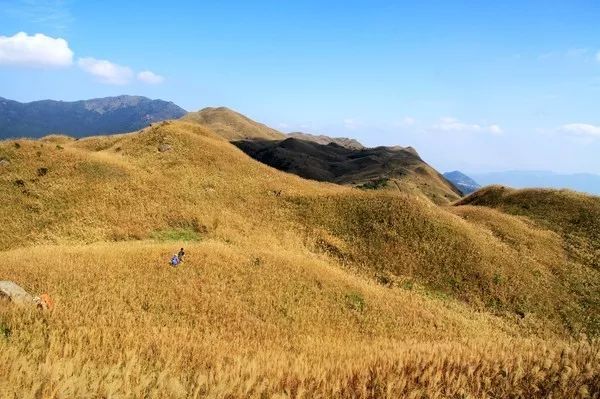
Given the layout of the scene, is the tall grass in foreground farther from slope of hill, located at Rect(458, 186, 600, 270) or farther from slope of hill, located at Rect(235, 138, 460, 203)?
slope of hill, located at Rect(235, 138, 460, 203)

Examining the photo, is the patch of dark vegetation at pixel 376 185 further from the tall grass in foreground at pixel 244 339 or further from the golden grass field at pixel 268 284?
the tall grass in foreground at pixel 244 339

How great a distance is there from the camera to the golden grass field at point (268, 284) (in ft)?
25.9

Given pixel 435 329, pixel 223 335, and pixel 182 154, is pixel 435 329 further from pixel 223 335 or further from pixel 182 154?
pixel 182 154

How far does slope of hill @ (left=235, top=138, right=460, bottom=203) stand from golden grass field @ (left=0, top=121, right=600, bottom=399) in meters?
41.4

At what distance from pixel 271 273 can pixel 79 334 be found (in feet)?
59.7

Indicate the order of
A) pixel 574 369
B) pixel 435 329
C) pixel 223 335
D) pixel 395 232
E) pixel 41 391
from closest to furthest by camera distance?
pixel 41 391 → pixel 574 369 → pixel 223 335 → pixel 435 329 → pixel 395 232

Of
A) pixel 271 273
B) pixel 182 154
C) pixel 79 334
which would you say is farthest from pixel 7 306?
pixel 182 154

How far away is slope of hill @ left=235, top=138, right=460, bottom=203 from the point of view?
104750 mm

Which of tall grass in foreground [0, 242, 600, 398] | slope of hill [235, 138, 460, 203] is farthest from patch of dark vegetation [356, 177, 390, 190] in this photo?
tall grass in foreground [0, 242, 600, 398]

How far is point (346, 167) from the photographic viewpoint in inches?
5187

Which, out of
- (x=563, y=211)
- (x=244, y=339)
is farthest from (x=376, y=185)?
(x=244, y=339)

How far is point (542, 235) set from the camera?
4950 cm

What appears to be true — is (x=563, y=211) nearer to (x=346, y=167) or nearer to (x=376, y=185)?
(x=376, y=185)

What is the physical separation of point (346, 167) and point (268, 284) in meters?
108
